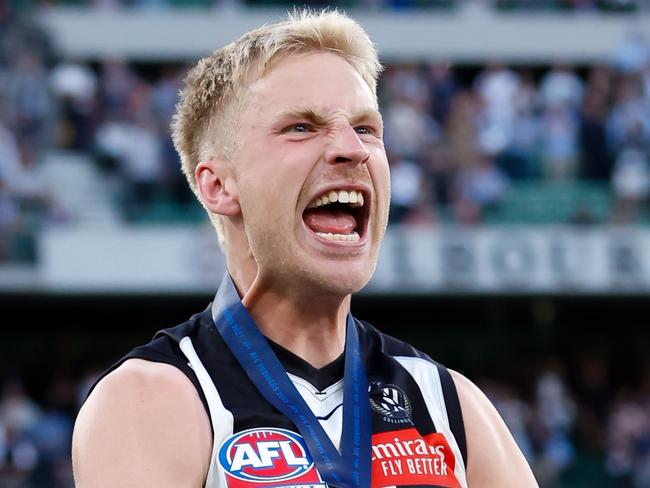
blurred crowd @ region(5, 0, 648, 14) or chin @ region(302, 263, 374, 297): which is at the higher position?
blurred crowd @ region(5, 0, 648, 14)

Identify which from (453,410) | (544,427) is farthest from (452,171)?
(453,410)

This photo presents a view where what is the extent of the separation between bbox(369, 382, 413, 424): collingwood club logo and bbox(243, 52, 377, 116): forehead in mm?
580

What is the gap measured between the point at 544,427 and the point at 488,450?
10.1 meters

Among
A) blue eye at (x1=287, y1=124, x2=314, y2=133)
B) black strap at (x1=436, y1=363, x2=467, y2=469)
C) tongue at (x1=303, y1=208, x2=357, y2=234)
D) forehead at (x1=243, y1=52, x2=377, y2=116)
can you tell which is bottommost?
black strap at (x1=436, y1=363, x2=467, y2=469)

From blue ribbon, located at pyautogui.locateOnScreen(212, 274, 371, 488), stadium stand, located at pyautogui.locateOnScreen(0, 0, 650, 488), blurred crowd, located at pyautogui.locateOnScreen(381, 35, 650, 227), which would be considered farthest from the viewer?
blurred crowd, located at pyautogui.locateOnScreen(381, 35, 650, 227)

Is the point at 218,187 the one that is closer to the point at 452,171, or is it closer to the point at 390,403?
the point at 390,403

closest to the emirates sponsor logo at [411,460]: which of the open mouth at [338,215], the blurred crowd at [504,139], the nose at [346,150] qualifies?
the open mouth at [338,215]

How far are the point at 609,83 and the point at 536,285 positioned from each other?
8.46 ft

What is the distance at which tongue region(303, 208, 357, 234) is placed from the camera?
2.77 metres

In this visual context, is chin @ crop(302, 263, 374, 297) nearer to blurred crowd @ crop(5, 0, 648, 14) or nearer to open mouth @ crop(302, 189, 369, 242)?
open mouth @ crop(302, 189, 369, 242)

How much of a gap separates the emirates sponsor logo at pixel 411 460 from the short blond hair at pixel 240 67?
60 centimetres

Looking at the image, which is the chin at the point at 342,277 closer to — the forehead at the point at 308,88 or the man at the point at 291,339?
the man at the point at 291,339

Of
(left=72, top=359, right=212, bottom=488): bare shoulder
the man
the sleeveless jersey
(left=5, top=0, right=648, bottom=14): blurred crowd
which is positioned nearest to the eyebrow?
the man

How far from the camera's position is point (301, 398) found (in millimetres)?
2729
